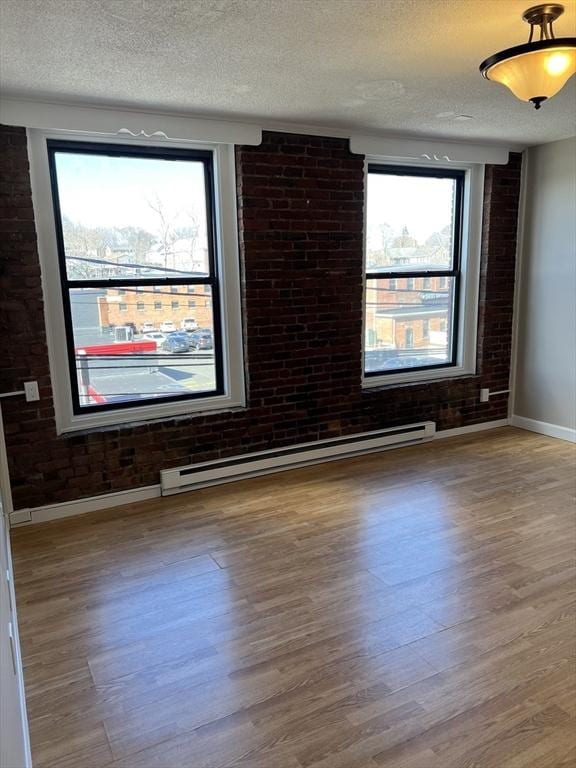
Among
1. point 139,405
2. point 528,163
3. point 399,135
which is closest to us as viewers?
point 139,405

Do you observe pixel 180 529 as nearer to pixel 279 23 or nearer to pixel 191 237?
pixel 191 237

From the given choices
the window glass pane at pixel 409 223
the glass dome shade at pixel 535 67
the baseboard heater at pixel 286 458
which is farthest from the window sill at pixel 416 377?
the glass dome shade at pixel 535 67

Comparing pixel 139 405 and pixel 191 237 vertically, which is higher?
pixel 191 237

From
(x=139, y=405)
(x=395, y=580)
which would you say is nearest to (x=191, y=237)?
(x=139, y=405)

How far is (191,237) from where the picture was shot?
3.92 m

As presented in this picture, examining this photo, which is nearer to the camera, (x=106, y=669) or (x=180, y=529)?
(x=106, y=669)

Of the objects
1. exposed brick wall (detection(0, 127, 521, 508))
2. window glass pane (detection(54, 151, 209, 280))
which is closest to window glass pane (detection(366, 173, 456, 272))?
exposed brick wall (detection(0, 127, 521, 508))

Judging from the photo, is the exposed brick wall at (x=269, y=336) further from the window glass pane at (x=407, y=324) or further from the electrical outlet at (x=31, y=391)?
the window glass pane at (x=407, y=324)

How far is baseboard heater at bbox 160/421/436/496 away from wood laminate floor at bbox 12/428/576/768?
16cm

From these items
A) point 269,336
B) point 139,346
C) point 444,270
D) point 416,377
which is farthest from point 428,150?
point 139,346

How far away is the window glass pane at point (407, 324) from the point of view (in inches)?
187

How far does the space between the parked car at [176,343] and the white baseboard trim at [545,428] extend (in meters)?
3.32

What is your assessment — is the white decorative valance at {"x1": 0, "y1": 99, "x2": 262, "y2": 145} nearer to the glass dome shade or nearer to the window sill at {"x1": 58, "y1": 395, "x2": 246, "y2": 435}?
Result: the window sill at {"x1": 58, "y1": 395, "x2": 246, "y2": 435}

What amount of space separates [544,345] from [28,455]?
4352mm
